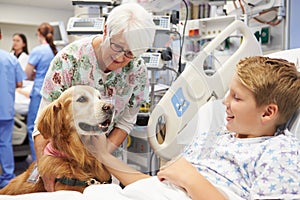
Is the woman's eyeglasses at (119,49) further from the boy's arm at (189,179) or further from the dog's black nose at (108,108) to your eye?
the boy's arm at (189,179)

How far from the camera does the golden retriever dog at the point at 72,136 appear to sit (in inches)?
37.5

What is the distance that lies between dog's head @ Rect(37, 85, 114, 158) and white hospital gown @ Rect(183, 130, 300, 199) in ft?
0.90

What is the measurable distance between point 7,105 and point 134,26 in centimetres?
196

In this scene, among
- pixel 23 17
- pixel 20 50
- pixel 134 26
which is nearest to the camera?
pixel 134 26

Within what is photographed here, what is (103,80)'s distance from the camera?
39.4 inches

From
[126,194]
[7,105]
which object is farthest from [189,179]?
[7,105]

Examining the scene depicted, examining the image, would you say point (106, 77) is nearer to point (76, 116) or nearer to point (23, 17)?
point (76, 116)

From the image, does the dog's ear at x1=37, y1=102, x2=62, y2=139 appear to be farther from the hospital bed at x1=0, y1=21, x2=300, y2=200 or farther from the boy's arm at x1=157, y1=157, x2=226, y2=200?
the boy's arm at x1=157, y1=157, x2=226, y2=200

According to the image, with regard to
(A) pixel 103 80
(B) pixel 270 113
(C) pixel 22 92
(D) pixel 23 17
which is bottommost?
(C) pixel 22 92

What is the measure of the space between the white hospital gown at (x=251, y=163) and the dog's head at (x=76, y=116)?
273 mm

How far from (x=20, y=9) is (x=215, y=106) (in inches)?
213

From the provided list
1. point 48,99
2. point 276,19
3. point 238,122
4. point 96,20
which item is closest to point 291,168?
point 238,122

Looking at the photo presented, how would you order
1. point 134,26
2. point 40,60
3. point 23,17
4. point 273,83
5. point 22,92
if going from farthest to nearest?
point 23,17, point 22,92, point 40,60, point 273,83, point 134,26

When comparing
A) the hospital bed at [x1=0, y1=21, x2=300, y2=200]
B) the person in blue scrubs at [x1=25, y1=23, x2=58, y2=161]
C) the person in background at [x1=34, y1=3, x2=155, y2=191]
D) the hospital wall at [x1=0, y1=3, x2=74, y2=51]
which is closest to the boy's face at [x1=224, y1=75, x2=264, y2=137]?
the hospital bed at [x1=0, y1=21, x2=300, y2=200]
